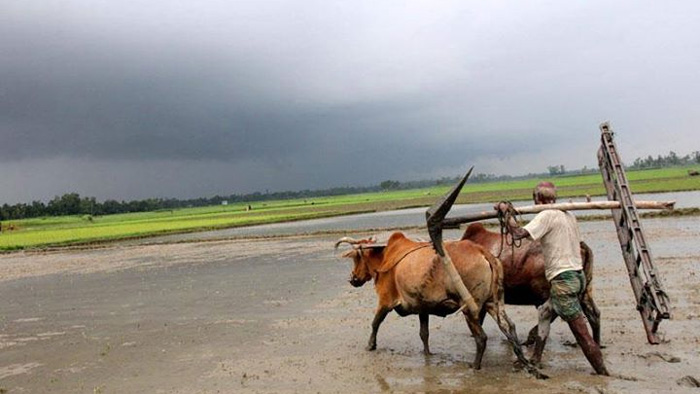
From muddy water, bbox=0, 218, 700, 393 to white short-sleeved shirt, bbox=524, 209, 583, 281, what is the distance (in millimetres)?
1353

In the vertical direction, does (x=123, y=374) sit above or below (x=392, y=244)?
below

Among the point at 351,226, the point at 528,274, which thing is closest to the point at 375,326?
the point at 528,274

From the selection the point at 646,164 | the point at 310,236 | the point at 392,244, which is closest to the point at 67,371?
the point at 392,244

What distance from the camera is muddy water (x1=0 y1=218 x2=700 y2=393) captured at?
6.95 metres

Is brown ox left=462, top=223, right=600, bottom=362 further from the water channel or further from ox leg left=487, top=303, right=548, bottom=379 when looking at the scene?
the water channel

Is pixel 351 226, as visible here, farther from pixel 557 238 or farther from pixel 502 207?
pixel 557 238

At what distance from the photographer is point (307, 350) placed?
8.73 metres

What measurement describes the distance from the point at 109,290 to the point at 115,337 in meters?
7.07

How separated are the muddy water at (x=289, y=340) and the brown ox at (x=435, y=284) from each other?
0.59 metres

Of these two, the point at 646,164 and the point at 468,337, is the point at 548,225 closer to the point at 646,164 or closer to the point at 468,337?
the point at 468,337

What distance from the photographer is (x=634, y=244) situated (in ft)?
24.7

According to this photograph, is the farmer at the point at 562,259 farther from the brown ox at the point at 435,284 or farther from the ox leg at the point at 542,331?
the brown ox at the point at 435,284

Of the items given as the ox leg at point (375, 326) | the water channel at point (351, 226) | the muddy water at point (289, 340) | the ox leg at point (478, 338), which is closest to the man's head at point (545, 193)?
the ox leg at point (478, 338)

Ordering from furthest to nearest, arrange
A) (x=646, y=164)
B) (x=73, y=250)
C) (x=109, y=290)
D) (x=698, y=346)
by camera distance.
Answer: (x=646, y=164) < (x=73, y=250) < (x=109, y=290) < (x=698, y=346)
